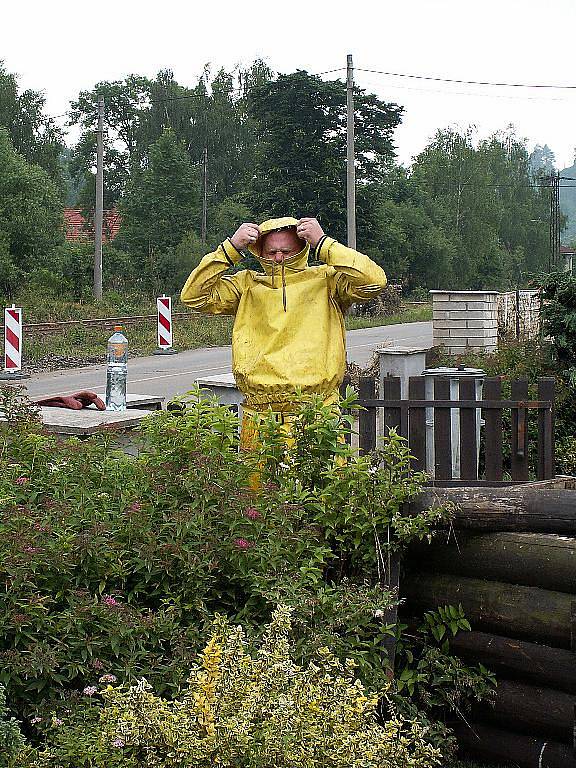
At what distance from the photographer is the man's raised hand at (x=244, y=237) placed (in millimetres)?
5086

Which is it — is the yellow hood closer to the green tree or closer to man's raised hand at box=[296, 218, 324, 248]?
man's raised hand at box=[296, 218, 324, 248]

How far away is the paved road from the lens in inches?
696

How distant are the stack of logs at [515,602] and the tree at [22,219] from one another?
98.5 feet

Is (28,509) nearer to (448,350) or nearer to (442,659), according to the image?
(442,659)

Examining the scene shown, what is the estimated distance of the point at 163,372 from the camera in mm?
20312

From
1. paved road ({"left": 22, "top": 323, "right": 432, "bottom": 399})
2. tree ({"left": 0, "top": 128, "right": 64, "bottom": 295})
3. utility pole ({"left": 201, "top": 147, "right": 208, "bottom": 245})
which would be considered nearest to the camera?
paved road ({"left": 22, "top": 323, "right": 432, "bottom": 399})

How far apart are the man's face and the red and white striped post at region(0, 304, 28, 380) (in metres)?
13.8

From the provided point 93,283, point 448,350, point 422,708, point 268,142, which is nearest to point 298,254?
point 422,708

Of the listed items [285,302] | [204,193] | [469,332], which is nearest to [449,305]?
[469,332]

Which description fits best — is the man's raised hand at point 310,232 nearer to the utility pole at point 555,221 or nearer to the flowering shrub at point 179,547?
the flowering shrub at point 179,547

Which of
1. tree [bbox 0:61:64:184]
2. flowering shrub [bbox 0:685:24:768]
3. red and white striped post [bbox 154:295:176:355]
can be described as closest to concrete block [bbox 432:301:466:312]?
flowering shrub [bbox 0:685:24:768]

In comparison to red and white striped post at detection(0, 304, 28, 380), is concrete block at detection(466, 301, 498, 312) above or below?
above

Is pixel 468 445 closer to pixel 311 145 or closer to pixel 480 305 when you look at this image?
pixel 480 305

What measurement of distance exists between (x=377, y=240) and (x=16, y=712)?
44955mm
